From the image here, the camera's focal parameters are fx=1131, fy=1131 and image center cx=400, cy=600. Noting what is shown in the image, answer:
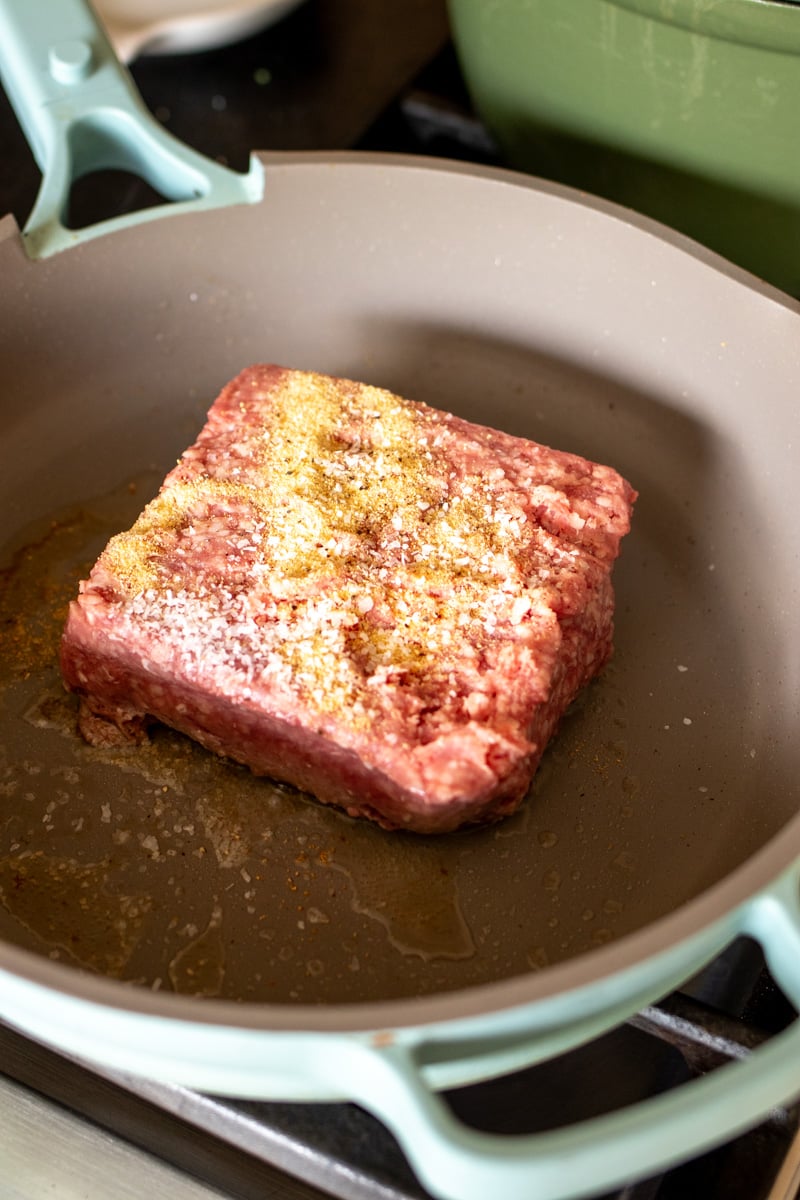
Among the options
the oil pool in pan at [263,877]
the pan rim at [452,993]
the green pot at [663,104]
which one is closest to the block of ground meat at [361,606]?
the oil pool in pan at [263,877]

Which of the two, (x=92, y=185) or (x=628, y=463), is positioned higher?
(x=92, y=185)

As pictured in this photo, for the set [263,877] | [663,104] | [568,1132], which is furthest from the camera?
[663,104]

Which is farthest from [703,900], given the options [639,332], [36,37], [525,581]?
[36,37]

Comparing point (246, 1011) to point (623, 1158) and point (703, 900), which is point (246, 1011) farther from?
point (703, 900)

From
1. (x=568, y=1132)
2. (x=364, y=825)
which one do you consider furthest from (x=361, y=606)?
(x=568, y=1132)

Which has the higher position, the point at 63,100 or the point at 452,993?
the point at 63,100

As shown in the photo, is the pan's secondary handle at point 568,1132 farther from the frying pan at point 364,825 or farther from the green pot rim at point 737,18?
the green pot rim at point 737,18

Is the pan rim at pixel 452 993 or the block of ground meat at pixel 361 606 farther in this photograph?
the block of ground meat at pixel 361 606

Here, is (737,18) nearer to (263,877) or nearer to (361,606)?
(361,606)
